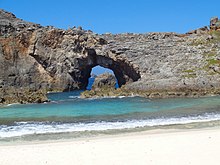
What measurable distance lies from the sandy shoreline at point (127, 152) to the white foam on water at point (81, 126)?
482cm

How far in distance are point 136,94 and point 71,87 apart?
93.7 feet

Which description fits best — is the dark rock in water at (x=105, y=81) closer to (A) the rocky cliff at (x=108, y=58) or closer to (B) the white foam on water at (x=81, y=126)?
(A) the rocky cliff at (x=108, y=58)

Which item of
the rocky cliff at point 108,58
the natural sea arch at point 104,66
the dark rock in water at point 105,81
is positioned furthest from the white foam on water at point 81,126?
the dark rock in water at point 105,81

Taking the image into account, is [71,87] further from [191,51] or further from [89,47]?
[191,51]

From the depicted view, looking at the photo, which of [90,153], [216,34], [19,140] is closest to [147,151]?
[90,153]

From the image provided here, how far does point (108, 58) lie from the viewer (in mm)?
64500

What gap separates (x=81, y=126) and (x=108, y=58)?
45.2 meters

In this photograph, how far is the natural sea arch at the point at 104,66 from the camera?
63.4 meters

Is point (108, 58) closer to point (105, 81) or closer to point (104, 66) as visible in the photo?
point (104, 66)

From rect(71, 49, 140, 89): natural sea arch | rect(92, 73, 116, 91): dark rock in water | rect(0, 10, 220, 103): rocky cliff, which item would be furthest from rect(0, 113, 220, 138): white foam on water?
rect(92, 73, 116, 91): dark rock in water

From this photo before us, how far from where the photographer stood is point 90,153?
11.6 metres

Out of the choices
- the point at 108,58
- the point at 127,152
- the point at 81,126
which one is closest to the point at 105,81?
the point at 108,58

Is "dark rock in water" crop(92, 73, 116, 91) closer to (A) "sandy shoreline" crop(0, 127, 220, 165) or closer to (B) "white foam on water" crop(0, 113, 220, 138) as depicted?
(B) "white foam on water" crop(0, 113, 220, 138)

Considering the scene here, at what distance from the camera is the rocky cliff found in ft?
170
